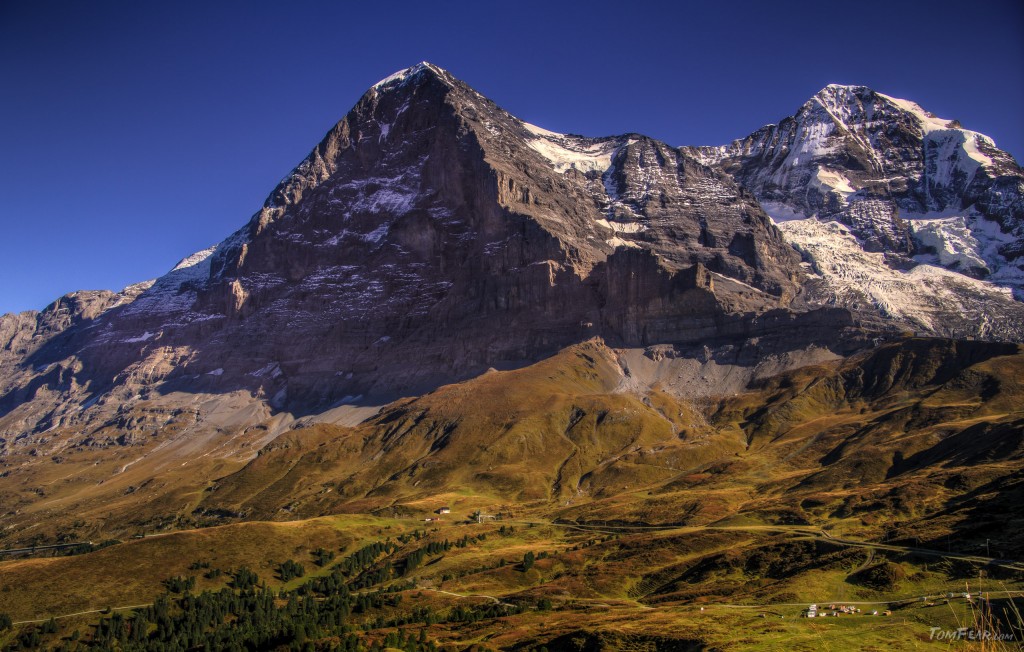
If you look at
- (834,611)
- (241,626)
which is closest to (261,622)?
(241,626)

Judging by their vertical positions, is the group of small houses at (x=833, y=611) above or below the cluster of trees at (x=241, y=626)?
above

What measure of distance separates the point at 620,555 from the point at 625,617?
197 feet

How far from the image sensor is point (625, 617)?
131500 mm

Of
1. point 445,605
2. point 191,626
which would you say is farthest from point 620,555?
point 191,626

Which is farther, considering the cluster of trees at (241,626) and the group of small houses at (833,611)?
the cluster of trees at (241,626)

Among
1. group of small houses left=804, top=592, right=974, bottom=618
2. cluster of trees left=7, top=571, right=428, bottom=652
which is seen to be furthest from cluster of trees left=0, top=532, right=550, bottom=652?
group of small houses left=804, top=592, right=974, bottom=618

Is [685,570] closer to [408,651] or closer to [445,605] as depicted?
[445,605]

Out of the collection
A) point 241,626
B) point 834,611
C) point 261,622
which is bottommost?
point 261,622

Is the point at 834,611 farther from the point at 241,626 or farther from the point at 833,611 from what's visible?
the point at 241,626

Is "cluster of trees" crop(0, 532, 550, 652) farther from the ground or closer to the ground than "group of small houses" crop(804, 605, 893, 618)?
closer to the ground

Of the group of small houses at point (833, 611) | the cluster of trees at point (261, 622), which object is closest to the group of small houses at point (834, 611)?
the group of small houses at point (833, 611)

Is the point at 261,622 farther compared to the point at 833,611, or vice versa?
the point at 261,622

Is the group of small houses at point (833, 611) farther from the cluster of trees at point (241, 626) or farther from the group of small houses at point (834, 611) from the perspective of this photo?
the cluster of trees at point (241, 626)

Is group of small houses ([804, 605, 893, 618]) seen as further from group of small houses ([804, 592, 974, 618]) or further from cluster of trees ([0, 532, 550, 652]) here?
cluster of trees ([0, 532, 550, 652])
